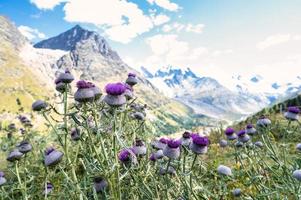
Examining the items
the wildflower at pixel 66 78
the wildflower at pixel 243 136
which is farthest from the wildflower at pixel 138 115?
the wildflower at pixel 66 78

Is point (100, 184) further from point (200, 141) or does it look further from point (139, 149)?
point (200, 141)

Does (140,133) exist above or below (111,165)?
below

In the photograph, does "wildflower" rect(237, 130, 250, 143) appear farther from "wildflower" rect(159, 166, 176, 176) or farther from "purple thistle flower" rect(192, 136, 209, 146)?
"purple thistle flower" rect(192, 136, 209, 146)

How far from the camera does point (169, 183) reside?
5.22 meters

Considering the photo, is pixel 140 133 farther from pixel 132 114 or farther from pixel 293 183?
pixel 293 183

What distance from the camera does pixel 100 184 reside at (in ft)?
17.5

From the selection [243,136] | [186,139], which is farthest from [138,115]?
[186,139]

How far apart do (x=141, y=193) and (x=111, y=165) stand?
3.24 ft

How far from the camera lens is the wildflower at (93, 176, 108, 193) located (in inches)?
209

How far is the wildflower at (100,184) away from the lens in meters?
5.31

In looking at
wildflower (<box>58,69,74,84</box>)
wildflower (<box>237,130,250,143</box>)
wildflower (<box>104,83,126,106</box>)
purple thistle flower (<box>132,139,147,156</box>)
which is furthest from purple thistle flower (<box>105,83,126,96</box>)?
wildflower (<box>237,130,250,143</box>)

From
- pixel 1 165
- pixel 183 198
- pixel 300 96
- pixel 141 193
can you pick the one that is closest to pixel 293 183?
pixel 183 198

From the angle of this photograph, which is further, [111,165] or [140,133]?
[140,133]

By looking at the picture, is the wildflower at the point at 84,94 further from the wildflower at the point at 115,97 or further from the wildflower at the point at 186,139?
the wildflower at the point at 186,139
